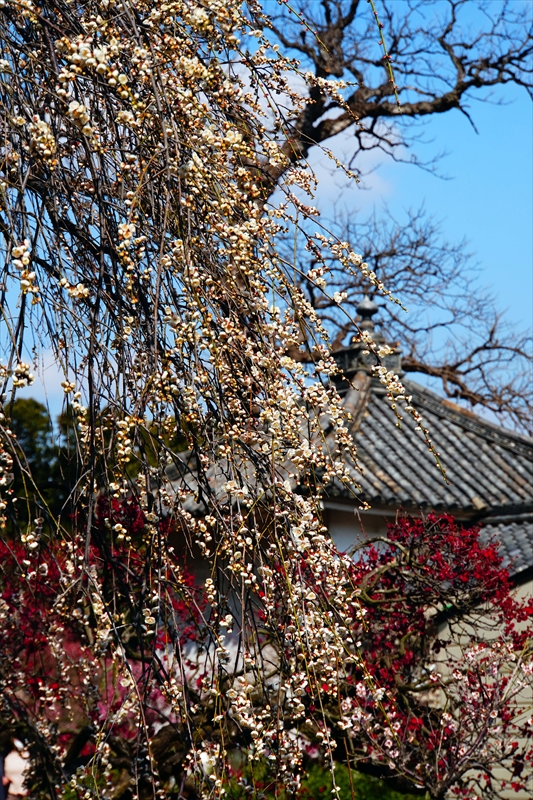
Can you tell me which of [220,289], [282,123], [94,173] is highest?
[282,123]

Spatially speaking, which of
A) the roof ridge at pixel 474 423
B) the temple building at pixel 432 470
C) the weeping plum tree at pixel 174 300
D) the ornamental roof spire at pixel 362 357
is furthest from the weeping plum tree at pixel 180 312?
the roof ridge at pixel 474 423

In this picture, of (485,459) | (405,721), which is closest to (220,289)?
(405,721)

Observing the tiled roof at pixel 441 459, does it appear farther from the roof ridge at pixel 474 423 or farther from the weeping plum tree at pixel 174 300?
the weeping plum tree at pixel 174 300

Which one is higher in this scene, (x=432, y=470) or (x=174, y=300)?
(x=432, y=470)

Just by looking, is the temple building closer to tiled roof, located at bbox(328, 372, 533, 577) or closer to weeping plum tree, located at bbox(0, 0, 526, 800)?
tiled roof, located at bbox(328, 372, 533, 577)

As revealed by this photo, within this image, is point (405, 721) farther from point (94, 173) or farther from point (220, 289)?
point (94, 173)

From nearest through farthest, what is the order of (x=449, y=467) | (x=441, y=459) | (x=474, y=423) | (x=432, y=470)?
(x=432, y=470) < (x=449, y=467) < (x=441, y=459) < (x=474, y=423)

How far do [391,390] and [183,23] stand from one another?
1042 millimetres

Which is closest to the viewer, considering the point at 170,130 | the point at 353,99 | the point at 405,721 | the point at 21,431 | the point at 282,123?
the point at 170,130

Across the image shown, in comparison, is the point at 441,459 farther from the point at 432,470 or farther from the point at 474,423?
the point at 474,423

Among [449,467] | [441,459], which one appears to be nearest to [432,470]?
[449,467]

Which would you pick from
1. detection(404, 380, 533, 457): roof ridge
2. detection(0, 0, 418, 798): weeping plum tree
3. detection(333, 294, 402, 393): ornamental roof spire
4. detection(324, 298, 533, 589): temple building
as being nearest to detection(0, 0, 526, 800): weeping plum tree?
detection(0, 0, 418, 798): weeping plum tree

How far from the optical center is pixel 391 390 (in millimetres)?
2102

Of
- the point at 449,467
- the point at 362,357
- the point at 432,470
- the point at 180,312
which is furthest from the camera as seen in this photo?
the point at 362,357
